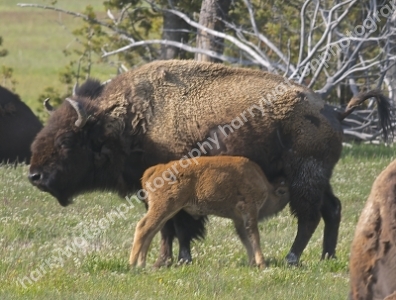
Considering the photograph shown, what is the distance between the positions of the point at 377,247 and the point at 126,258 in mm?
4789

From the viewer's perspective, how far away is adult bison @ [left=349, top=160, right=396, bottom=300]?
432cm

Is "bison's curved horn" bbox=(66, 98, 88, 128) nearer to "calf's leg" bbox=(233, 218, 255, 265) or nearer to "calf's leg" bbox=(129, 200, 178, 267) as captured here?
"calf's leg" bbox=(129, 200, 178, 267)

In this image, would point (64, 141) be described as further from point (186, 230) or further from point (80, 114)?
point (186, 230)

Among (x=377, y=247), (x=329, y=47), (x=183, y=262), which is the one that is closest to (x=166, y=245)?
(x=183, y=262)

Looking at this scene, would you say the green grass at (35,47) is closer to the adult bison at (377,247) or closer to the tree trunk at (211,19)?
the tree trunk at (211,19)

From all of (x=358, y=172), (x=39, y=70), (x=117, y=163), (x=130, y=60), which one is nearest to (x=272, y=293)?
(x=117, y=163)

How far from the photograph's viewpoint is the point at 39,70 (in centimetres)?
4162

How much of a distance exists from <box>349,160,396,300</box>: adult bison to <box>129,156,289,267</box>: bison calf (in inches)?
161

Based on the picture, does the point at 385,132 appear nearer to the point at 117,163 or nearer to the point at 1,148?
the point at 117,163

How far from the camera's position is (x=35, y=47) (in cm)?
4856

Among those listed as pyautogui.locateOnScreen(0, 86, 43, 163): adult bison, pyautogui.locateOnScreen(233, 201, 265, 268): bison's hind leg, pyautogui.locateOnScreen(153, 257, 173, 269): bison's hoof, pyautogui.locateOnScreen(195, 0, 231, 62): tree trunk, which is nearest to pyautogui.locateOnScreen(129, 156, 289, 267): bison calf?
pyautogui.locateOnScreen(233, 201, 265, 268): bison's hind leg

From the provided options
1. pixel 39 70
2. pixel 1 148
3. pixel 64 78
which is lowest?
pixel 39 70

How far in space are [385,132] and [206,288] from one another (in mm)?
3178

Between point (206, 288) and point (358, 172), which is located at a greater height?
point (206, 288)
